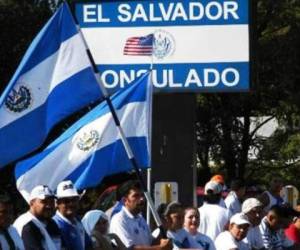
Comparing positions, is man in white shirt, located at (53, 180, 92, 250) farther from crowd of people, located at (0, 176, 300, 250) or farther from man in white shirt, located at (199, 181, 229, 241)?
man in white shirt, located at (199, 181, 229, 241)

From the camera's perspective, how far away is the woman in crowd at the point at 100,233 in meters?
9.84

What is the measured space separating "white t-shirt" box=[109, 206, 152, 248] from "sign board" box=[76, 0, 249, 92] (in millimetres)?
5455

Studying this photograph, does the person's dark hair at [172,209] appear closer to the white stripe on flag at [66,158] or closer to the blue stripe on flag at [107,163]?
the blue stripe on flag at [107,163]

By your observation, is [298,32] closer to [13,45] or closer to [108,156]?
[13,45]

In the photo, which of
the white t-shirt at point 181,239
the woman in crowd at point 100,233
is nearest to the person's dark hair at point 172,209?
the white t-shirt at point 181,239

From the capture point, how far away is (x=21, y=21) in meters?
28.5

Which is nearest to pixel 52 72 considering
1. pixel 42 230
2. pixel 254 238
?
pixel 42 230

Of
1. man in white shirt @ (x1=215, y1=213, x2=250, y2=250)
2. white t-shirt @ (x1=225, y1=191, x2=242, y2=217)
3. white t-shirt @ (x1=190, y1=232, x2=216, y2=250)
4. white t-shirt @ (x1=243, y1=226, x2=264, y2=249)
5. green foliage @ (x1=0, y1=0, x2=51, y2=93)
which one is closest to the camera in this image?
white t-shirt @ (x1=190, y1=232, x2=216, y2=250)

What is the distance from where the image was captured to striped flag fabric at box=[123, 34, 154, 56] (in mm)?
14758

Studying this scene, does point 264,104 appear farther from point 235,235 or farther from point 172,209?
point 172,209

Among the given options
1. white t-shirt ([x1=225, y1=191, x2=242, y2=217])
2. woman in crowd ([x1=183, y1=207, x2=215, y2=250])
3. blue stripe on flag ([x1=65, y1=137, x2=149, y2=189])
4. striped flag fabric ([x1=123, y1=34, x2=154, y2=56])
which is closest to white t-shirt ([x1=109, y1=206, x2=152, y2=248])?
blue stripe on flag ([x1=65, y1=137, x2=149, y2=189])

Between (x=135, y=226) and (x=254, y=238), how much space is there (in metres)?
1.97

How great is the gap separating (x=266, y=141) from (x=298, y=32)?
4.75 meters

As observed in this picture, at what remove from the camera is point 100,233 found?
10070 mm
